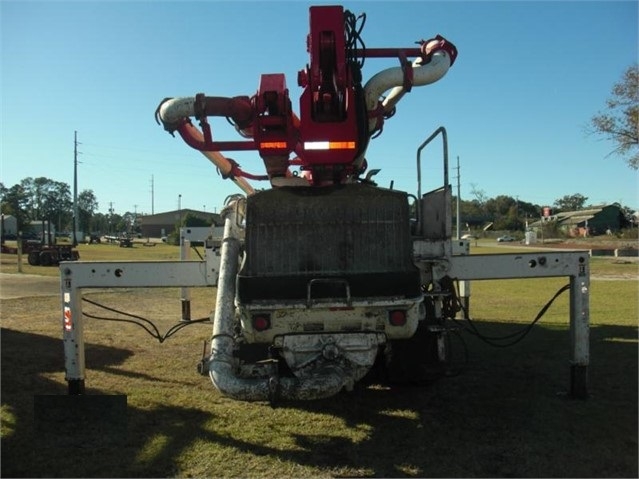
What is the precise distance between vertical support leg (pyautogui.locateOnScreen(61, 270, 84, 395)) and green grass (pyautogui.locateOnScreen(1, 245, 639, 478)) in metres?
0.46

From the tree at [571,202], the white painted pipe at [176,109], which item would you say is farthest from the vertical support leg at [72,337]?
the tree at [571,202]

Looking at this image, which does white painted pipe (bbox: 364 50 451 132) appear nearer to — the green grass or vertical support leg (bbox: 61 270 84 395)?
the green grass

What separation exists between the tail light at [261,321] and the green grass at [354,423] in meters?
0.91

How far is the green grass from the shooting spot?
3.88m

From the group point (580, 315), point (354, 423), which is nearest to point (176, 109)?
point (354, 423)

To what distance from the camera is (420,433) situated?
4.52m

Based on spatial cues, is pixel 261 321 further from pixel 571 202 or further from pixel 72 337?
pixel 571 202

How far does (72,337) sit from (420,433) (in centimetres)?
305

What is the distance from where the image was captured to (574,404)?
5.11 metres

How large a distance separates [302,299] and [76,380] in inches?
96.7

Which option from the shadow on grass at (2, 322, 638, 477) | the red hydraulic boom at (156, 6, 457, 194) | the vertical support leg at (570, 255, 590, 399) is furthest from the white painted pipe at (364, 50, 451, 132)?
the shadow on grass at (2, 322, 638, 477)

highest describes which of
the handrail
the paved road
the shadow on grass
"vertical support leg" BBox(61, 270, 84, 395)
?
the handrail

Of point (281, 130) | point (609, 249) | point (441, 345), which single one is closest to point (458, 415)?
point (441, 345)

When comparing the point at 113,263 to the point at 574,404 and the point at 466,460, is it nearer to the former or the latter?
the point at 466,460
